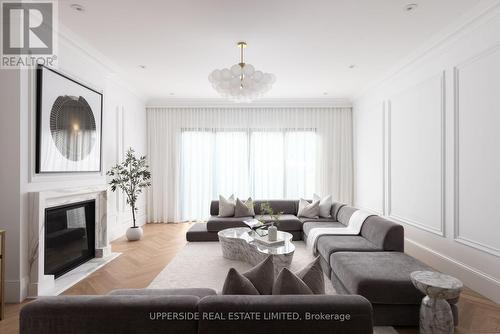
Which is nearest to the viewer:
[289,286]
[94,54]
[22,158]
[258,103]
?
[289,286]

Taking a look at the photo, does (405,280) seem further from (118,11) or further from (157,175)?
(157,175)

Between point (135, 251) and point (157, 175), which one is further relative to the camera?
point (157, 175)

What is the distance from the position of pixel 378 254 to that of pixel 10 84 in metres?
4.36

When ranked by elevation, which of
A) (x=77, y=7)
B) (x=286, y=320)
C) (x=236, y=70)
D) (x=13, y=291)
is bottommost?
(x=13, y=291)

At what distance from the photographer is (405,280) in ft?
7.77

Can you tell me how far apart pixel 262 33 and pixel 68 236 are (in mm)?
3696

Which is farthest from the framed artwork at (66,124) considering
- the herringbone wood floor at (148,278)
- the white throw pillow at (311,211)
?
the white throw pillow at (311,211)

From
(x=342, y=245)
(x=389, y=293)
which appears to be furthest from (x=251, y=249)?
(x=389, y=293)

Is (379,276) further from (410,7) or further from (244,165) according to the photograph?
(244,165)

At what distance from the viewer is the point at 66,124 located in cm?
355

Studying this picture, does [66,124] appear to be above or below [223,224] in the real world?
above

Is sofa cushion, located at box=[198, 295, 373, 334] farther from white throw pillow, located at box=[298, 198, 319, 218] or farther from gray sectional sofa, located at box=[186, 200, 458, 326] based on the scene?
white throw pillow, located at box=[298, 198, 319, 218]

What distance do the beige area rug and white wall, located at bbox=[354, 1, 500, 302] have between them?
64.0 inches

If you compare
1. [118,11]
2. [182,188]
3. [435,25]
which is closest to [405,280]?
[435,25]
